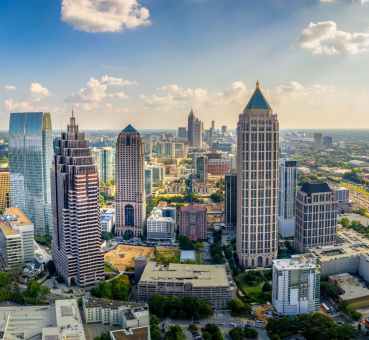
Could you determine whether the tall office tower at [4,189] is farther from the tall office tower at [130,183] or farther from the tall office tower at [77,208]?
the tall office tower at [77,208]

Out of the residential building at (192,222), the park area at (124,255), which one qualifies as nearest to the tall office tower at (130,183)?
the park area at (124,255)

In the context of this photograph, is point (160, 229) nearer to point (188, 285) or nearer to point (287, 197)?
point (287, 197)

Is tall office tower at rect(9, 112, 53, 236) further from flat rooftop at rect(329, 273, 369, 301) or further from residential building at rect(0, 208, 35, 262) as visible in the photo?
flat rooftop at rect(329, 273, 369, 301)

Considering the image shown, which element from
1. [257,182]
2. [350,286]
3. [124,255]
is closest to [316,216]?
[257,182]

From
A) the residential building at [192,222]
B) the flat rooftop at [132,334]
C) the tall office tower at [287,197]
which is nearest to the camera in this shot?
the flat rooftop at [132,334]

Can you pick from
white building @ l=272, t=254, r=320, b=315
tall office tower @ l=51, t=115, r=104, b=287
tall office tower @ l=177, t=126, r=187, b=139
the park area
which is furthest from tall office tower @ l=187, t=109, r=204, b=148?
white building @ l=272, t=254, r=320, b=315

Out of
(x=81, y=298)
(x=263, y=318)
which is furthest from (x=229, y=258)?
(x=81, y=298)
